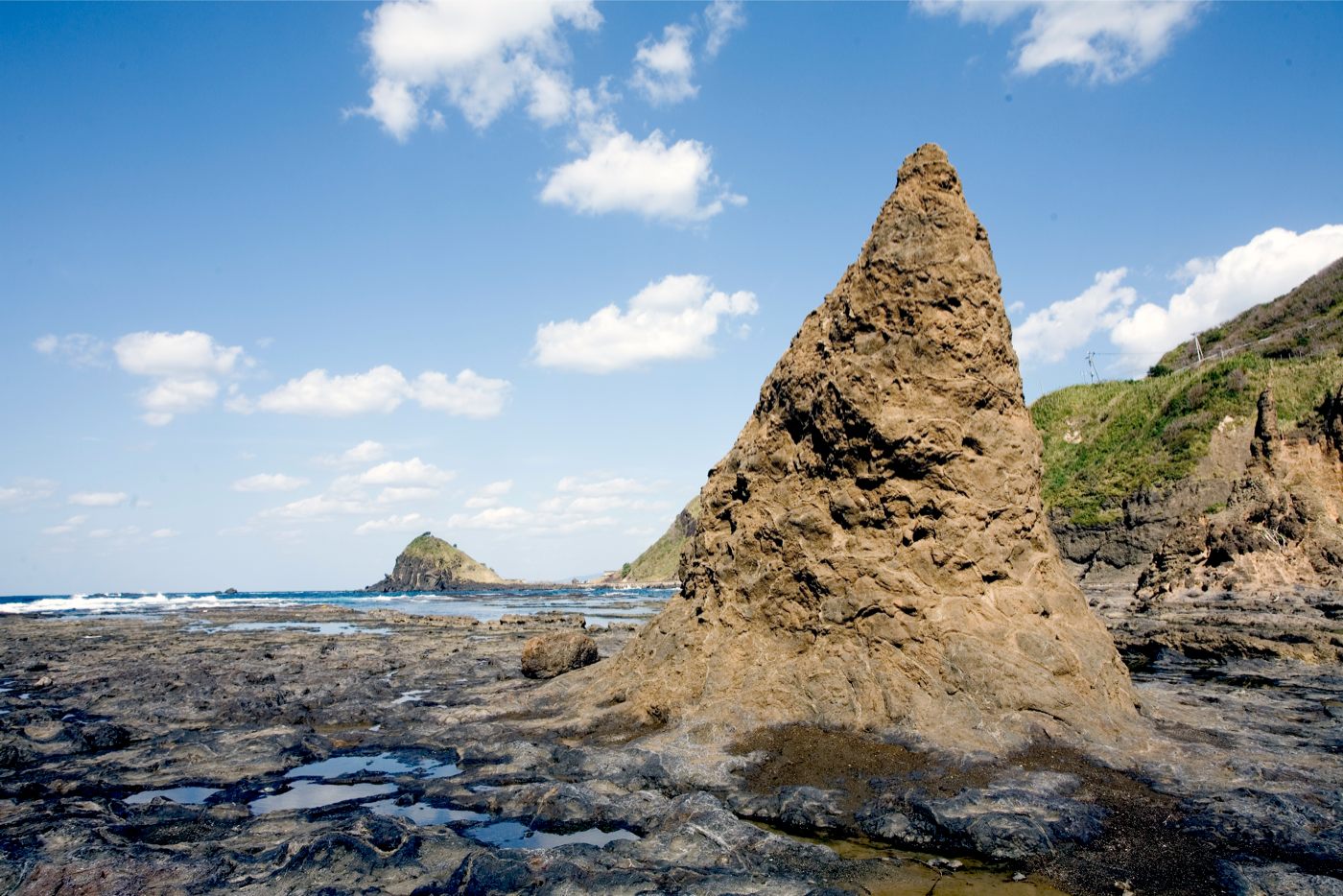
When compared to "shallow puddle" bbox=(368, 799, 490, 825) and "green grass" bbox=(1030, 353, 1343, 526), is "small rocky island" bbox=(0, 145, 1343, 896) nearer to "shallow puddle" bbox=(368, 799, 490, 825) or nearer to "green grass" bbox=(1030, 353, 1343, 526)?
"shallow puddle" bbox=(368, 799, 490, 825)

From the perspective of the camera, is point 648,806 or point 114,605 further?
point 114,605

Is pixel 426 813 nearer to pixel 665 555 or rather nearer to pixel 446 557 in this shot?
pixel 665 555

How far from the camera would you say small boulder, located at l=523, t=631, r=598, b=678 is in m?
17.3

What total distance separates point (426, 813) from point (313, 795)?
75.3 inches

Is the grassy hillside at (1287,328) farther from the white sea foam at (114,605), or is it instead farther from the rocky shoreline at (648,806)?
the white sea foam at (114,605)

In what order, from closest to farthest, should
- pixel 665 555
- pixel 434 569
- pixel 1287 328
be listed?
pixel 1287 328
pixel 665 555
pixel 434 569

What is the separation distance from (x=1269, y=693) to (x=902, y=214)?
1108 cm

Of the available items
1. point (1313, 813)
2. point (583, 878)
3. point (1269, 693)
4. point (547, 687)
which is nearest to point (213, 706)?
point (547, 687)

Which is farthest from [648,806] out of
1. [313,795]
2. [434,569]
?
[434,569]

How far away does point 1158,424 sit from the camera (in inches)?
1843

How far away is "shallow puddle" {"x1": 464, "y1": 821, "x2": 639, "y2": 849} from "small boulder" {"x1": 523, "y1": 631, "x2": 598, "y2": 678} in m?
9.25

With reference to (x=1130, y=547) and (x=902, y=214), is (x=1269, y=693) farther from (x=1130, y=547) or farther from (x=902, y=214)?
(x=1130, y=547)

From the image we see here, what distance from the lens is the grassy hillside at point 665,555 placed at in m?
142

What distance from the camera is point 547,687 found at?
47.8 ft
